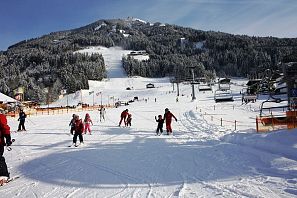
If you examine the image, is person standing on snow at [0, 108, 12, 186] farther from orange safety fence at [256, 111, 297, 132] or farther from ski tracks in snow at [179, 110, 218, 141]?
orange safety fence at [256, 111, 297, 132]

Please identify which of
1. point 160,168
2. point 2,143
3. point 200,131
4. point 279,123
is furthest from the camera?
point 200,131

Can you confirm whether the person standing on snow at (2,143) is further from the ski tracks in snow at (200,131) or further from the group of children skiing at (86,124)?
the ski tracks in snow at (200,131)

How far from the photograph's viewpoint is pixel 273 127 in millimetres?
20859

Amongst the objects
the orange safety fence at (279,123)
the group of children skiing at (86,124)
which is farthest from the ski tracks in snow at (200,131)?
the orange safety fence at (279,123)

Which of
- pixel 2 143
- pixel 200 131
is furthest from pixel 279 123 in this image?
pixel 2 143

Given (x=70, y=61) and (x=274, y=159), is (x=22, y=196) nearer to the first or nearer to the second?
(x=274, y=159)

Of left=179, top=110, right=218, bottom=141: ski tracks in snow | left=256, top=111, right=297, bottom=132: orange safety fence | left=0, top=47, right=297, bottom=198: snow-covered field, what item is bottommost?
left=0, top=47, right=297, bottom=198: snow-covered field

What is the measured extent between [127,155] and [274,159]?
567 cm

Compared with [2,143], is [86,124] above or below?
below

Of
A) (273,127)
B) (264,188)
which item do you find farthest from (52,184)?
(273,127)

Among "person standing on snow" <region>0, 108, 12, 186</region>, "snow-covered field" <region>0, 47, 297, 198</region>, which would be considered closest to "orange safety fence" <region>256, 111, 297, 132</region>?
"snow-covered field" <region>0, 47, 297, 198</region>

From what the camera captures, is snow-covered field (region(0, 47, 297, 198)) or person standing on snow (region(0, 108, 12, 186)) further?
person standing on snow (region(0, 108, 12, 186))

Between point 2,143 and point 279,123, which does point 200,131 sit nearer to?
point 279,123

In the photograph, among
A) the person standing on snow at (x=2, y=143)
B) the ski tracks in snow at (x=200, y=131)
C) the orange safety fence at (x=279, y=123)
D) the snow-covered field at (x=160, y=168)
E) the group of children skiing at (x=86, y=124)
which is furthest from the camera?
the orange safety fence at (x=279, y=123)
